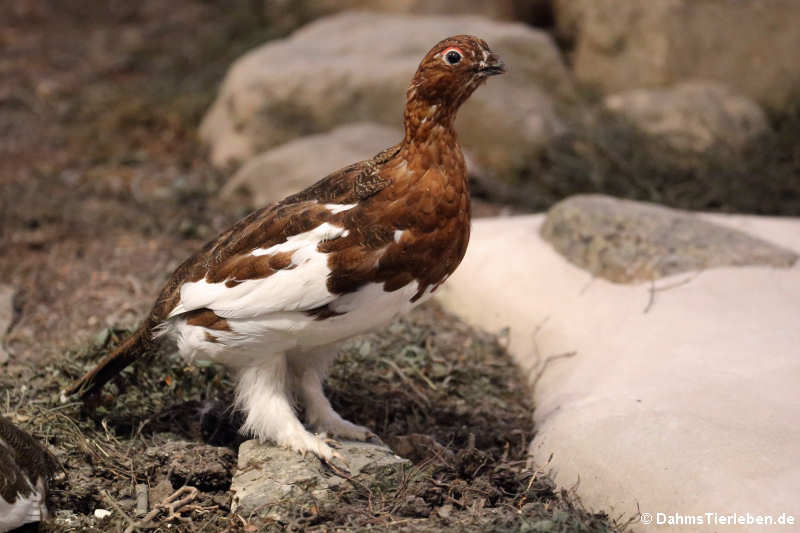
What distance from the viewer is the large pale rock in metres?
3.31

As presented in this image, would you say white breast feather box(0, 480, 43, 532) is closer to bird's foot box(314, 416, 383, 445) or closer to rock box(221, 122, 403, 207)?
bird's foot box(314, 416, 383, 445)

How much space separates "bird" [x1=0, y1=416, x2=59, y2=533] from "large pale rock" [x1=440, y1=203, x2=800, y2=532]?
75.6 inches

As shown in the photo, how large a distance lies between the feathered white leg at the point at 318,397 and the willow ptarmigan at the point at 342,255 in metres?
0.23

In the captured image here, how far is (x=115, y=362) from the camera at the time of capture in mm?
3832

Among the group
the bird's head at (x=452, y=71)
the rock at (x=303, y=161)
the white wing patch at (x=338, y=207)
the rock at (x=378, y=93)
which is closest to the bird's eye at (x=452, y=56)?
the bird's head at (x=452, y=71)

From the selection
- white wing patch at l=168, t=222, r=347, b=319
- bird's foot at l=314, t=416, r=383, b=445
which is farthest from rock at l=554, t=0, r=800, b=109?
white wing patch at l=168, t=222, r=347, b=319

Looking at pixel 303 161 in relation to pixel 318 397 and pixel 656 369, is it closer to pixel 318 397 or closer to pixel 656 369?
pixel 318 397

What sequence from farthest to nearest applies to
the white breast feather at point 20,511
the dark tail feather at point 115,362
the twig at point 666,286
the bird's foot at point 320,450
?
the twig at point 666,286, the dark tail feather at point 115,362, the bird's foot at point 320,450, the white breast feather at point 20,511

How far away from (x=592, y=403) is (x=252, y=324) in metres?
1.50

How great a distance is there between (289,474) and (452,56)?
5.36ft

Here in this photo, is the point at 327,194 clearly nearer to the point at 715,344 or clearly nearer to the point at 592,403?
the point at 592,403

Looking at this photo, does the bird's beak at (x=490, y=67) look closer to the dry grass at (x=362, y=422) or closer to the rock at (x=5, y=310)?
the dry grass at (x=362, y=422)

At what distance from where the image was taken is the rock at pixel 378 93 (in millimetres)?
7785

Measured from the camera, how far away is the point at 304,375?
3883 millimetres
